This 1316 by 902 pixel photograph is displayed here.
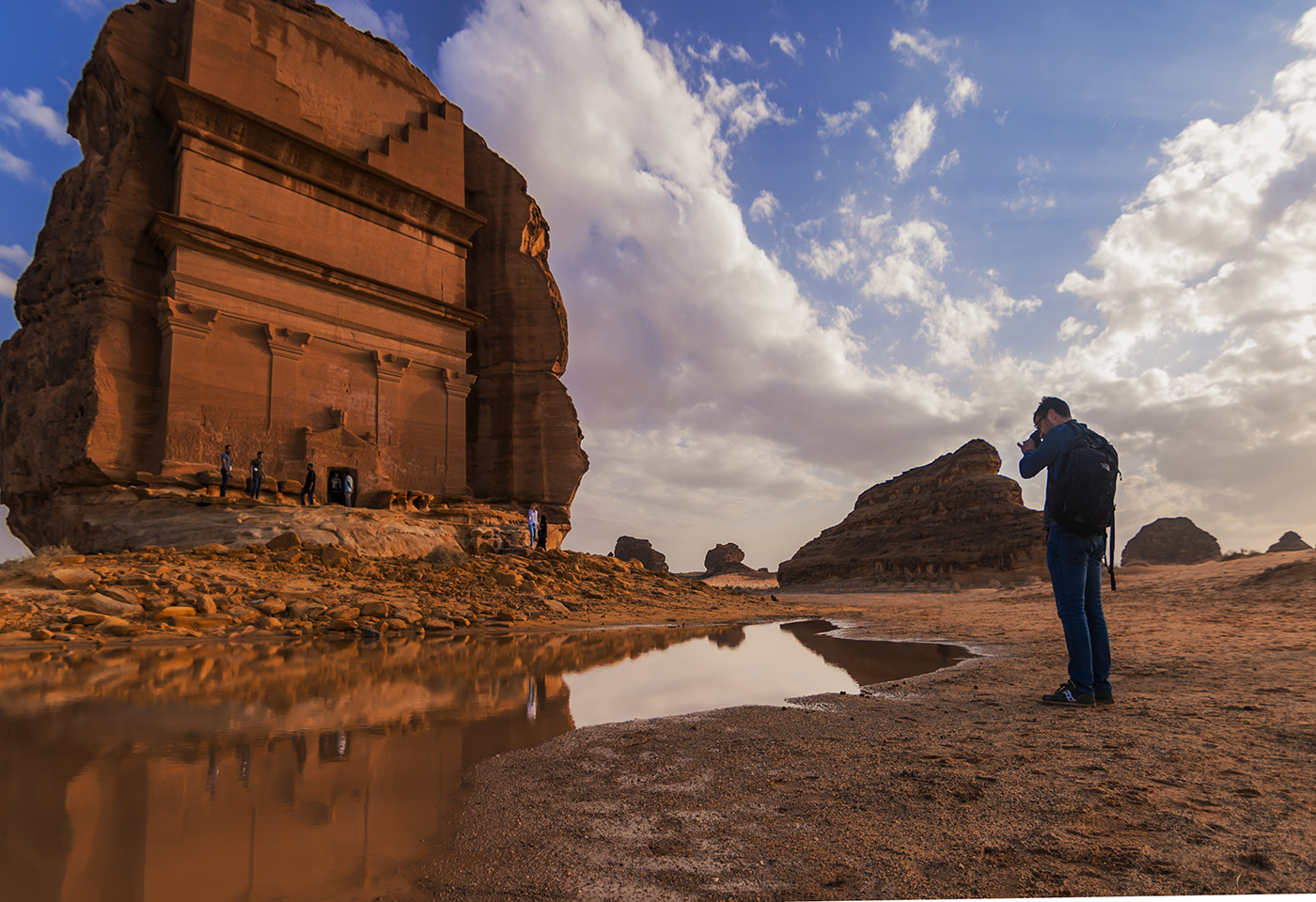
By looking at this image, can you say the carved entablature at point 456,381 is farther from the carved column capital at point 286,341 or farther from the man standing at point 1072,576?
the man standing at point 1072,576

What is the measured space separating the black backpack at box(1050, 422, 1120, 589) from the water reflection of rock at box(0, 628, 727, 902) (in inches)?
125

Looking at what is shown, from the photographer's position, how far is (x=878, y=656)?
6008mm

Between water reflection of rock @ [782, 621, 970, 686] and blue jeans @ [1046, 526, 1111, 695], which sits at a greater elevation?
blue jeans @ [1046, 526, 1111, 695]

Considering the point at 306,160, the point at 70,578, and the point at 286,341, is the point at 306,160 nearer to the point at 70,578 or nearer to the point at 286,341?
the point at 286,341

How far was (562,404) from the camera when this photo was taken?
20.6 m

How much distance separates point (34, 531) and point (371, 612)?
36.4ft

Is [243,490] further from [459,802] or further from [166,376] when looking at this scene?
[459,802]

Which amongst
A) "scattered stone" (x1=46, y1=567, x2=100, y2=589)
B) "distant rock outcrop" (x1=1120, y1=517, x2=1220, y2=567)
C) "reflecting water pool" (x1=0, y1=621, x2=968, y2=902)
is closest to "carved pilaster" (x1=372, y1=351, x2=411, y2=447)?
"scattered stone" (x1=46, y1=567, x2=100, y2=589)

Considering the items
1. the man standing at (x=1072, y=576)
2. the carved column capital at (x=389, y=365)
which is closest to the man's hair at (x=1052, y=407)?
the man standing at (x=1072, y=576)

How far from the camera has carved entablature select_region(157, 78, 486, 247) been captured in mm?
14453

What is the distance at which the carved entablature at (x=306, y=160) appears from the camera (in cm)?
1445

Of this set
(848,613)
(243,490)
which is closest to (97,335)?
(243,490)

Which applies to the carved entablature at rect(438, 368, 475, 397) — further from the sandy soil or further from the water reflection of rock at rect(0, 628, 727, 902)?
the sandy soil

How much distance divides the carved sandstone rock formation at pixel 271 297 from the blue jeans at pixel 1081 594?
14.7 metres
